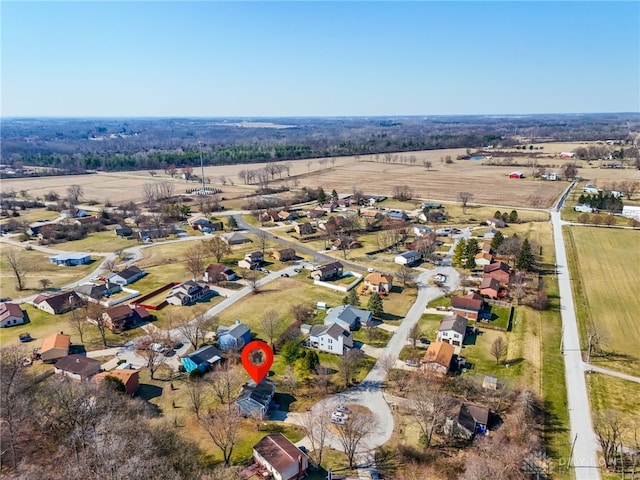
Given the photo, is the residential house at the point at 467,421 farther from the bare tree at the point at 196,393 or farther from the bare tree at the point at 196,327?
the bare tree at the point at 196,327

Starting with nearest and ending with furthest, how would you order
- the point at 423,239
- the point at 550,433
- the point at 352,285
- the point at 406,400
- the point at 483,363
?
the point at 550,433 → the point at 406,400 → the point at 483,363 → the point at 352,285 → the point at 423,239

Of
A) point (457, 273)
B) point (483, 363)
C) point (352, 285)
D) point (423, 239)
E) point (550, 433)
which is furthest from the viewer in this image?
point (423, 239)

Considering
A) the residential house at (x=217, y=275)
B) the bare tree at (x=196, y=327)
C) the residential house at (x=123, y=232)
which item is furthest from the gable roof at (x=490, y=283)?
the residential house at (x=123, y=232)

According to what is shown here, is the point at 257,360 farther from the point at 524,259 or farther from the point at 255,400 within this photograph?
the point at 524,259

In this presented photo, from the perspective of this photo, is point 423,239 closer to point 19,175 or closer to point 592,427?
point 592,427

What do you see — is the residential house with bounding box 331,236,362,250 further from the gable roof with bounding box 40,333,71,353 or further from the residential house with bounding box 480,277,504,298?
the gable roof with bounding box 40,333,71,353

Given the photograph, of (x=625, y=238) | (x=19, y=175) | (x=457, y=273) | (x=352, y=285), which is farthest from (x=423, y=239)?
(x=19, y=175)

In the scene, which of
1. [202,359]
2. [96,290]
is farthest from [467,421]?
[96,290]

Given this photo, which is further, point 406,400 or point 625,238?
point 625,238
